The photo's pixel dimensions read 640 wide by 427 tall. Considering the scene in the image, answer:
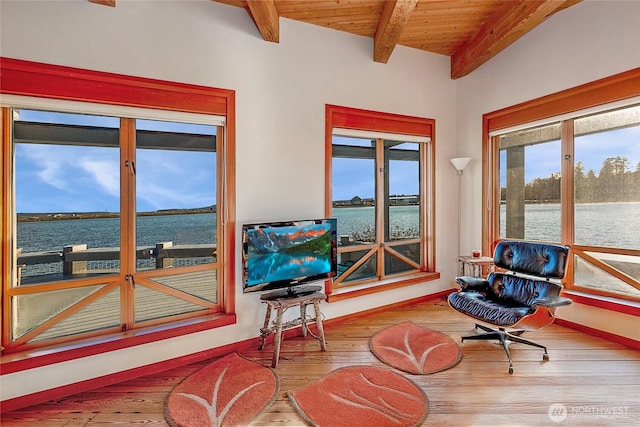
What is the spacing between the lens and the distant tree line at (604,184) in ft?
9.14

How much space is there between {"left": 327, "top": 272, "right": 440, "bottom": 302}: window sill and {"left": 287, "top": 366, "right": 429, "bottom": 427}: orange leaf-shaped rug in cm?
98

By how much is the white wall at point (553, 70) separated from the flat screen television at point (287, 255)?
2323mm

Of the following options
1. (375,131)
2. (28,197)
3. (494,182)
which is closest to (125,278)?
(28,197)

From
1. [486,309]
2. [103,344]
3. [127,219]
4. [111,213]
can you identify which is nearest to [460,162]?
[486,309]

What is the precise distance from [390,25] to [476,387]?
3.24 meters

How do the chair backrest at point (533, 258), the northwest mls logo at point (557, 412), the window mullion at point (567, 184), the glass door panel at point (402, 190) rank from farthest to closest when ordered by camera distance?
the glass door panel at point (402, 190) → the window mullion at point (567, 184) → the chair backrest at point (533, 258) → the northwest mls logo at point (557, 412)

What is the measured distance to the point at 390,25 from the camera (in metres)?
2.90

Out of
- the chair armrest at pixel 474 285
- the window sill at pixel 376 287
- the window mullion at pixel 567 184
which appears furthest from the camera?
the window sill at pixel 376 287

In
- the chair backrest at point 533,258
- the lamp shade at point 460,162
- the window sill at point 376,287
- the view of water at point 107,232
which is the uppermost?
the lamp shade at point 460,162

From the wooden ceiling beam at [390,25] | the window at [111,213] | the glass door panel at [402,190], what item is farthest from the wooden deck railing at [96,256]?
the wooden ceiling beam at [390,25]

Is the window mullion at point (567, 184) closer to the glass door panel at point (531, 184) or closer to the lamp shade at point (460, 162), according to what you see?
the glass door panel at point (531, 184)

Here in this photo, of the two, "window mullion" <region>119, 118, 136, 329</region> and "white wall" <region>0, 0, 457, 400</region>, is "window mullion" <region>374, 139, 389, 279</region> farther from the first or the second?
"window mullion" <region>119, 118, 136, 329</region>

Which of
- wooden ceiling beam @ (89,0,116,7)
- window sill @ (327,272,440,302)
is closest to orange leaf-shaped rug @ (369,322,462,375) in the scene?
window sill @ (327,272,440,302)

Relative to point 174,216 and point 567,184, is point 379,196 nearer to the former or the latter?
point 567,184
